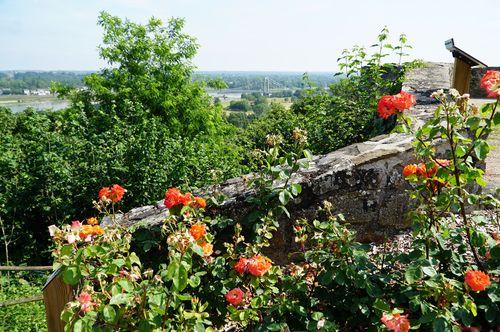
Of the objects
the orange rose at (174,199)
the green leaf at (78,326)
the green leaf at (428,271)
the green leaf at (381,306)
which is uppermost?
the orange rose at (174,199)

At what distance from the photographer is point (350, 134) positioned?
202 inches

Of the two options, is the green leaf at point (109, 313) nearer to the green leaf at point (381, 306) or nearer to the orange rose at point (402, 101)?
the green leaf at point (381, 306)

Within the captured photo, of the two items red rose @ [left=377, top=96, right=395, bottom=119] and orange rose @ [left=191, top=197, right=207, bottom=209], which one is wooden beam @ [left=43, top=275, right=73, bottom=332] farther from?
red rose @ [left=377, top=96, right=395, bottom=119]

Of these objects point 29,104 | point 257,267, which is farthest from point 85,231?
point 29,104

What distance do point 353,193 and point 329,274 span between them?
3.52ft

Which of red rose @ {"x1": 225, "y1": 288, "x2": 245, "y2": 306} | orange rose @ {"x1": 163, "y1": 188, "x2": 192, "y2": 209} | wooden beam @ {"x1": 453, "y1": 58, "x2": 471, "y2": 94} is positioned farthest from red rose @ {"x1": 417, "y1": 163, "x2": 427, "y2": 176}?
wooden beam @ {"x1": 453, "y1": 58, "x2": 471, "y2": 94}

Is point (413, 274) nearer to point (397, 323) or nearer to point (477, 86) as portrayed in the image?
point (397, 323)

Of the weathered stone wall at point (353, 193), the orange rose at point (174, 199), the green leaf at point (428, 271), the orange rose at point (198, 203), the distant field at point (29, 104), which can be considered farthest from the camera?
the distant field at point (29, 104)

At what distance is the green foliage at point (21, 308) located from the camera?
4.16m

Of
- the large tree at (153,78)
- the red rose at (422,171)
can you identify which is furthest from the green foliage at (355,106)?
the large tree at (153,78)

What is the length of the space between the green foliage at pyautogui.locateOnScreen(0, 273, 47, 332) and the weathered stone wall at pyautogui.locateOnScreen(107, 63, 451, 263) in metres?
2.04

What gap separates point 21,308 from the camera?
4.55 meters

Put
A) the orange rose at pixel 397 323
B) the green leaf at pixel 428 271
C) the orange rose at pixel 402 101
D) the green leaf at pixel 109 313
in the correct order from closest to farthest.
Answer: the orange rose at pixel 397 323
the green leaf at pixel 109 313
the green leaf at pixel 428 271
the orange rose at pixel 402 101

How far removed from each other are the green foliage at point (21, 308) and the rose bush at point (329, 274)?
8.05 ft
